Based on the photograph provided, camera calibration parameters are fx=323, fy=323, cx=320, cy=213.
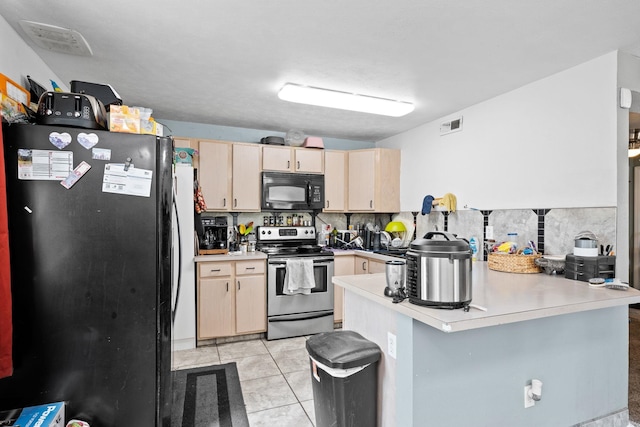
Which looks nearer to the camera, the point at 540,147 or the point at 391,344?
the point at 391,344

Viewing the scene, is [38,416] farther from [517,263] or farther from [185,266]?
[517,263]

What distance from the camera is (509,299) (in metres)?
1.62

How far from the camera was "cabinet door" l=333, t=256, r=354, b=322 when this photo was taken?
393cm

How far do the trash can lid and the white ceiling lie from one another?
1801mm

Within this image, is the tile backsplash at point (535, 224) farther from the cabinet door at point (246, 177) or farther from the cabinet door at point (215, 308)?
the cabinet door at point (215, 308)

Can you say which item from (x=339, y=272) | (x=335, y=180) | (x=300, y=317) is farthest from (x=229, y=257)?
(x=335, y=180)

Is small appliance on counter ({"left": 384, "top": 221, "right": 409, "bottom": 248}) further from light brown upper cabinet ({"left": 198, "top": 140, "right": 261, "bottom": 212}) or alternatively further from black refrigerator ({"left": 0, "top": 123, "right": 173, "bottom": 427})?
black refrigerator ({"left": 0, "top": 123, "right": 173, "bottom": 427})

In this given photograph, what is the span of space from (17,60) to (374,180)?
11.6 feet

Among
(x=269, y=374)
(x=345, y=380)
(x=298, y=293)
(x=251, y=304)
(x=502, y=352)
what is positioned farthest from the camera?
(x=298, y=293)

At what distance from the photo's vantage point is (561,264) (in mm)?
2297

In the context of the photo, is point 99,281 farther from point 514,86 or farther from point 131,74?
point 514,86

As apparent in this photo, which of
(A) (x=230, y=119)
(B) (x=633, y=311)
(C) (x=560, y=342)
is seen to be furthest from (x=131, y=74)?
(B) (x=633, y=311)

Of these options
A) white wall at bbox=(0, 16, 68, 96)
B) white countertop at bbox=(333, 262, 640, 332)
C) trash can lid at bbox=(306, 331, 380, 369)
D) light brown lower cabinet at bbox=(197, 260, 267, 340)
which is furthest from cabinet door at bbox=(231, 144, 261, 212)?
trash can lid at bbox=(306, 331, 380, 369)

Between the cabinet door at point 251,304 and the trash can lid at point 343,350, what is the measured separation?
1.94 metres
